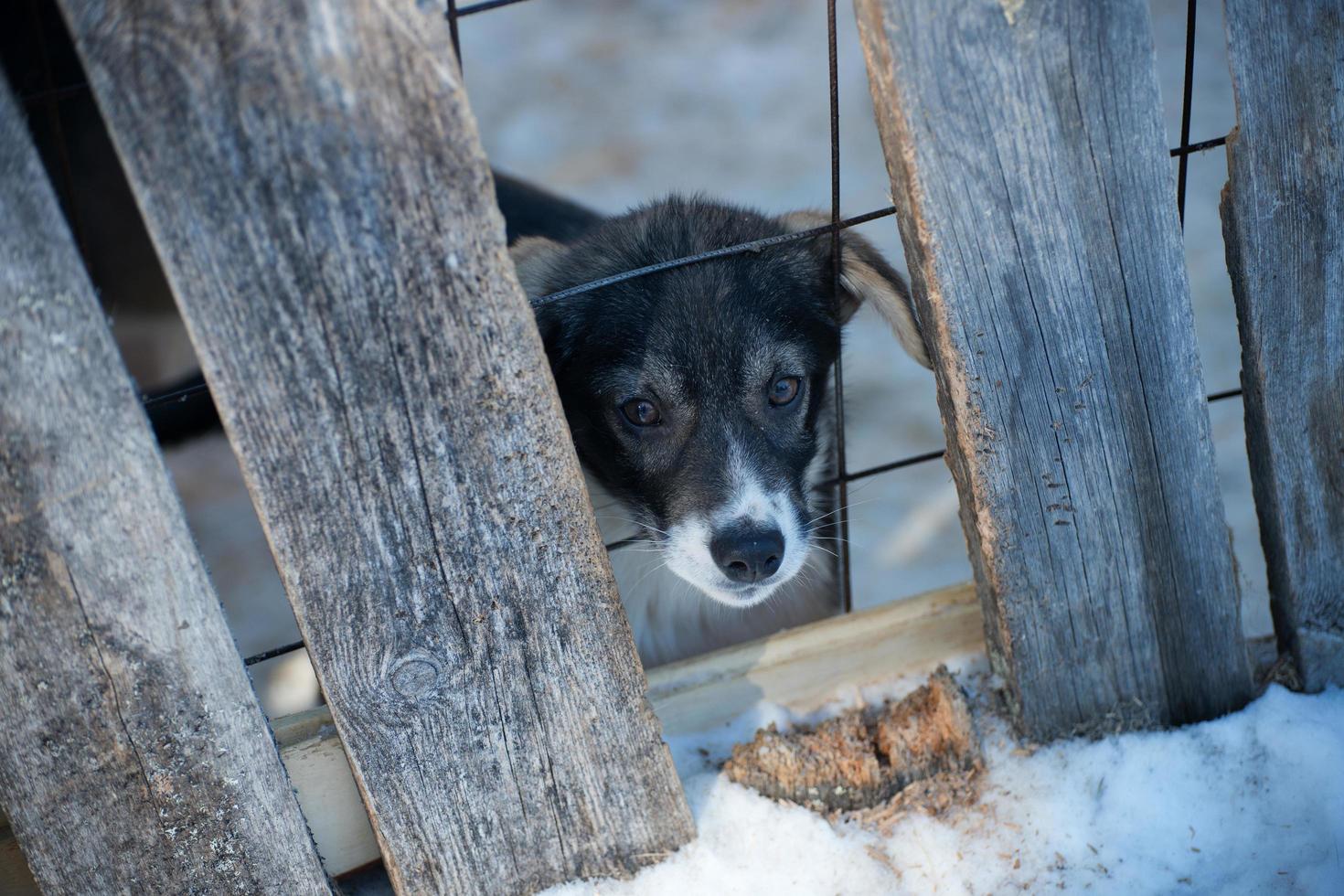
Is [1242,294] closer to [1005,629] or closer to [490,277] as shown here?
[1005,629]

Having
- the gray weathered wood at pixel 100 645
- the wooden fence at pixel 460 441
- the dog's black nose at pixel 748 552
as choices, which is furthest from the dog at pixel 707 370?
the gray weathered wood at pixel 100 645

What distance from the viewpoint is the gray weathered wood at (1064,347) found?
1.49 metres

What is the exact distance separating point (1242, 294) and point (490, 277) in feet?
4.24

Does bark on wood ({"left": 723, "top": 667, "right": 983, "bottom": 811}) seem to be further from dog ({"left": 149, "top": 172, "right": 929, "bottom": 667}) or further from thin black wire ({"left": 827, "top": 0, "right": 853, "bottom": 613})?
thin black wire ({"left": 827, "top": 0, "right": 853, "bottom": 613})

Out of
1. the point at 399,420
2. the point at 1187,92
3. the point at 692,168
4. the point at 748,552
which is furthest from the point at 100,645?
the point at 692,168

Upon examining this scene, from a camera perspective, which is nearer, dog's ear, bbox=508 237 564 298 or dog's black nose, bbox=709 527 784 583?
dog's black nose, bbox=709 527 784 583

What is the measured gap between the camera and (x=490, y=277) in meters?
1.39

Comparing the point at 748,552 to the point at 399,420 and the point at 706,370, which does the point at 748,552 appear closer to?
the point at 706,370

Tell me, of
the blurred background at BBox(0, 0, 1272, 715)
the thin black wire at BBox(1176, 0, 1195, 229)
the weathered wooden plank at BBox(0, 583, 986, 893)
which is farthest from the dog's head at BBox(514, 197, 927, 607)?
the thin black wire at BBox(1176, 0, 1195, 229)

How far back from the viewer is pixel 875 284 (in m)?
2.21

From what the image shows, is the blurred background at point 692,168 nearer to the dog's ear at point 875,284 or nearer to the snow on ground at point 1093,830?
the dog's ear at point 875,284

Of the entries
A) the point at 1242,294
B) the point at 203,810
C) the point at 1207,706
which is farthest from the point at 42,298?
the point at 1207,706

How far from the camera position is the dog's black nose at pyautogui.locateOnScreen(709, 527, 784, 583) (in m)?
1.99

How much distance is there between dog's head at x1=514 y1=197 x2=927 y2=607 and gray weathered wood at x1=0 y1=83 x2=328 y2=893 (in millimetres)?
920
